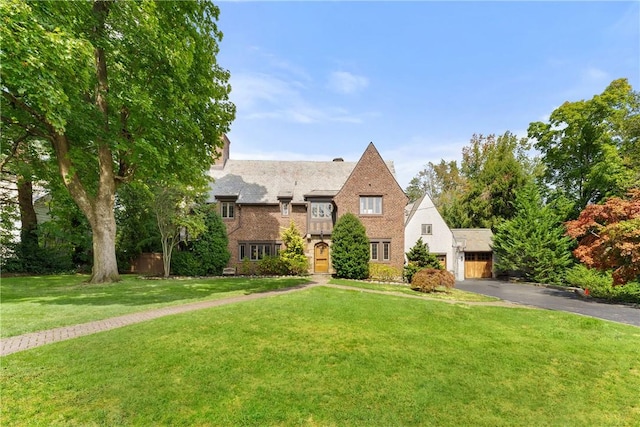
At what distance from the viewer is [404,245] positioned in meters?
23.2

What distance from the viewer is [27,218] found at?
794 inches

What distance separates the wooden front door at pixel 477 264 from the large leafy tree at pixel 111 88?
25130mm

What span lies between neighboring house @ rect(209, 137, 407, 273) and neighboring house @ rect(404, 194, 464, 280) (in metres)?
2.85

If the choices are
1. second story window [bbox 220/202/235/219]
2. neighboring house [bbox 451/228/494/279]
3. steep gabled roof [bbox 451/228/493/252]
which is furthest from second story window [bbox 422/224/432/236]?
second story window [bbox 220/202/235/219]

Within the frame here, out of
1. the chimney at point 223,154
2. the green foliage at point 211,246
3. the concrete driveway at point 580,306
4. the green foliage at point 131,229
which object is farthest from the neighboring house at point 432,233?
the green foliage at point 131,229

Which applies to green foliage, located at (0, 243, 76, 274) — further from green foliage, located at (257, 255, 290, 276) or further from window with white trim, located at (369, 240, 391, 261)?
window with white trim, located at (369, 240, 391, 261)

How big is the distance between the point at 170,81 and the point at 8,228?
1941 centimetres

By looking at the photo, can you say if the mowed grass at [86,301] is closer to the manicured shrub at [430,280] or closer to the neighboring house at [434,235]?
the manicured shrub at [430,280]

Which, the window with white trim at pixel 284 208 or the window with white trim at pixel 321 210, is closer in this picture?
the window with white trim at pixel 321 210

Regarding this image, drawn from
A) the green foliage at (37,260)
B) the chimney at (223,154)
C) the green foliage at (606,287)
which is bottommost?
the green foliage at (606,287)

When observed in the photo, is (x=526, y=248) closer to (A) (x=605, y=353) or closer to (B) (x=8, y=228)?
(A) (x=605, y=353)

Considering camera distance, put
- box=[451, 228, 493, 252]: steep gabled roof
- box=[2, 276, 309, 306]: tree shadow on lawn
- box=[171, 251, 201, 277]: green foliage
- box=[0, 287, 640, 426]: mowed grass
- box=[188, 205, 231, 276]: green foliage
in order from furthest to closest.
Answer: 1. box=[451, 228, 493, 252]: steep gabled roof
2. box=[188, 205, 231, 276]: green foliage
3. box=[171, 251, 201, 277]: green foliage
4. box=[2, 276, 309, 306]: tree shadow on lawn
5. box=[0, 287, 640, 426]: mowed grass

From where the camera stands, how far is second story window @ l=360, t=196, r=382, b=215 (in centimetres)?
2227

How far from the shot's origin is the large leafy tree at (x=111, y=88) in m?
8.38
